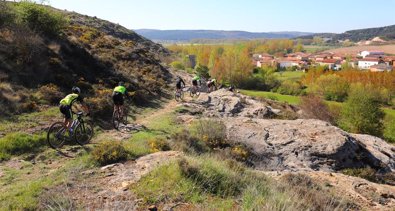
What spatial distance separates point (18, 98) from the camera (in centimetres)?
1902

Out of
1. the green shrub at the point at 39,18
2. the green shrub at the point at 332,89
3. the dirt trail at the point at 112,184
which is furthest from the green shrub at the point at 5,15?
the green shrub at the point at 332,89

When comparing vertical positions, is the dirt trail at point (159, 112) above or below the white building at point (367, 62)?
above

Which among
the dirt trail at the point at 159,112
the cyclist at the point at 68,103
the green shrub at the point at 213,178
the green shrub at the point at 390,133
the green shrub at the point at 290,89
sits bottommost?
the green shrub at the point at 290,89

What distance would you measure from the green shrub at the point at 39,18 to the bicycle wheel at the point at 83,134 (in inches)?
612

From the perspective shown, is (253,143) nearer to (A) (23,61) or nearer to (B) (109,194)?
(B) (109,194)

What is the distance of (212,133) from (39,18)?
1812 centimetres

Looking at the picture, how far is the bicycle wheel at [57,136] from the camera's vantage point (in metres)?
14.3

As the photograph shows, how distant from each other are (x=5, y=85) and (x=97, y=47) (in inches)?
667

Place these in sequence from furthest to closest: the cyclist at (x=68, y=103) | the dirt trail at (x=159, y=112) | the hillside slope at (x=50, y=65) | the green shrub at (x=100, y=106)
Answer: the hillside slope at (x=50, y=65)
the dirt trail at (x=159, y=112)
the green shrub at (x=100, y=106)
the cyclist at (x=68, y=103)

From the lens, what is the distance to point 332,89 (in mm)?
89750

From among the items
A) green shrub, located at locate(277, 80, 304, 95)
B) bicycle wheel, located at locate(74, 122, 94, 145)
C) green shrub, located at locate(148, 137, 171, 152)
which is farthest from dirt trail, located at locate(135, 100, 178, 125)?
green shrub, located at locate(277, 80, 304, 95)

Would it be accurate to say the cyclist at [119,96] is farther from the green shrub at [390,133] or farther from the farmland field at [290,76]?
the farmland field at [290,76]

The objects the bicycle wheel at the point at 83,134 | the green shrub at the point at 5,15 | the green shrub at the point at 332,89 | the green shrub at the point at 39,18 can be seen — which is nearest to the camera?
the bicycle wheel at the point at 83,134

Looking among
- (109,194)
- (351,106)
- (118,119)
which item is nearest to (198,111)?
(118,119)
